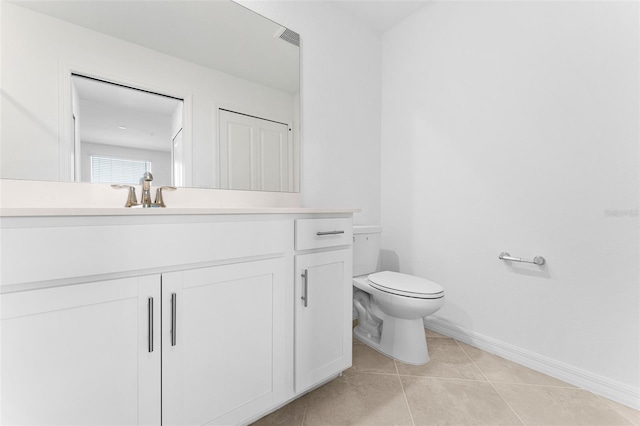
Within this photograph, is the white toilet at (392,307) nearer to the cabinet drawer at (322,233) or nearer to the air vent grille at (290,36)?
the cabinet drawer at (322,233)

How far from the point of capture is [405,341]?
62.9 inches

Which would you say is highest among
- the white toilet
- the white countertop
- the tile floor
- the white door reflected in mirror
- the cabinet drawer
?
the white door reflected in mirror

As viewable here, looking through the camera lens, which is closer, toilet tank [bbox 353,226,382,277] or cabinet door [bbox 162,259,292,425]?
cabinet door [bbox 162,259,292,425]

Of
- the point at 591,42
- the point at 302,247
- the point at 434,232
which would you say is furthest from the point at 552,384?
the point at 591,42

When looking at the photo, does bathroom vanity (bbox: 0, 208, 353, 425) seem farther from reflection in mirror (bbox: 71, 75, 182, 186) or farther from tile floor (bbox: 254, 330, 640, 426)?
reflection in mirror (bbox: 71, 75, 182, 186)

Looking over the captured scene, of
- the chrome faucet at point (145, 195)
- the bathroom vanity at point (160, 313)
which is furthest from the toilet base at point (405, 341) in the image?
the chrome faucet at point (145, 195)

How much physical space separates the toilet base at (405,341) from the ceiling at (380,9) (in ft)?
7.14

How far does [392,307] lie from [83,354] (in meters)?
1.33

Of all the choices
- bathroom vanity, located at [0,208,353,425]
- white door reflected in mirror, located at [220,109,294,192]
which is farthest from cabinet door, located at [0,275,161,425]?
white door reflected in mirror, located at [220,109,294,192]

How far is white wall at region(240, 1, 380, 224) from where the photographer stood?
1844mm

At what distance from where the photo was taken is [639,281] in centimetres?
122

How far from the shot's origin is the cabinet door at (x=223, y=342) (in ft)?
2.83

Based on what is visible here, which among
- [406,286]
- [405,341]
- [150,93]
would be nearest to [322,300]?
[406,286]

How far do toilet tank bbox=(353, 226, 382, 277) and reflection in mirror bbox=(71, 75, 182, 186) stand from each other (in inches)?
47.4
